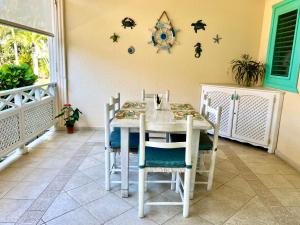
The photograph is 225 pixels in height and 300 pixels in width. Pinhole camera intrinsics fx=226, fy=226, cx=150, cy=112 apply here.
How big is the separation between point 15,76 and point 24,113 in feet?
2.25

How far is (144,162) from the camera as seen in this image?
191 cm

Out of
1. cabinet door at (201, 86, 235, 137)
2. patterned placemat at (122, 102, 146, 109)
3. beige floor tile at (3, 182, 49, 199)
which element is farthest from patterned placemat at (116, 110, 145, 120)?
cabinet door at (201, 86, 235, 137)

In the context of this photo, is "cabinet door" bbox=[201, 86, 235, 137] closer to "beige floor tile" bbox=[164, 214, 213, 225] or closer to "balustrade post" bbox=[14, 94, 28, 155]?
"beige floor tile" bbox=[164, 214, 213, 225]

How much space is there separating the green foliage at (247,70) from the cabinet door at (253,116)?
1.47 feet

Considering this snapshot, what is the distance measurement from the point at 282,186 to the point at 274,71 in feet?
6.48

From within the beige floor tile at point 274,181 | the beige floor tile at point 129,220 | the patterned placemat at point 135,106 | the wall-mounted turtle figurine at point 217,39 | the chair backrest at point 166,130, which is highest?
the wall-mounted turtle figurine at point 217,39

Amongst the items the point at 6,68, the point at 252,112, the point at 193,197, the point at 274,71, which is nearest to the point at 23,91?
the point at 6,68

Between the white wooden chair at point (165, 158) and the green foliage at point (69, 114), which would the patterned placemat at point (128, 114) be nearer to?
the white wooden chair at point (165, 158)

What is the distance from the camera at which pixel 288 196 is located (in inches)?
93.7

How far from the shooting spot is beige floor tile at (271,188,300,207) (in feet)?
7.45

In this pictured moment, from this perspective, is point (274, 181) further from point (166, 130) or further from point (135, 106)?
point (135, 106)

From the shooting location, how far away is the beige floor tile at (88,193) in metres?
2.22

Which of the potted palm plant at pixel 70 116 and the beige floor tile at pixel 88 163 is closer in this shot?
the beige floor tile at pixel 88 163

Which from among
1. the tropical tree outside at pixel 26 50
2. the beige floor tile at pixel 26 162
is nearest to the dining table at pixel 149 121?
the beige floor tile at pixel 26 162
